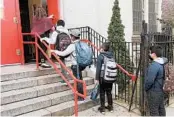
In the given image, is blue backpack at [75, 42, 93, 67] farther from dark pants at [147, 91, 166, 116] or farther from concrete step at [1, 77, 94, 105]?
dark pants at [147, 91, 166, 116]

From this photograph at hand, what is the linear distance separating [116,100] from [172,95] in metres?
1.69

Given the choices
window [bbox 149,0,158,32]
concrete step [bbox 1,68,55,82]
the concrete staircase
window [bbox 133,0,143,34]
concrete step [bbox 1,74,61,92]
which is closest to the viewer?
the concrete staircase

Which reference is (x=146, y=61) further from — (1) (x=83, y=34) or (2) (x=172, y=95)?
(1) (x=83, y=34)

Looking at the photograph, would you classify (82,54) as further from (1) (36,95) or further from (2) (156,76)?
(2) (156,76)

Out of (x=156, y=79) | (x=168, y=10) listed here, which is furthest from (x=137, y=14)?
(x=156, y=79)

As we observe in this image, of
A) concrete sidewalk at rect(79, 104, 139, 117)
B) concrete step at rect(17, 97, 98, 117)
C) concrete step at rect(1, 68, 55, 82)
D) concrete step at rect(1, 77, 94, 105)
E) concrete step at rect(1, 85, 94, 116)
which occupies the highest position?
concrete step at rect(1, 68, 55, 82)

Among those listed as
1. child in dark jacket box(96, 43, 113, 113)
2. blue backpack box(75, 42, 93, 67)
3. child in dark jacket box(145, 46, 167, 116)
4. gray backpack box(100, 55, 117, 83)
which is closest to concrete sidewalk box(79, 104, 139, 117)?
child in dark jacket box(96, 43, 113, 113)

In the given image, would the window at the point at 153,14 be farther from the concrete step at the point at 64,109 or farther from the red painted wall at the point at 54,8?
the concrete step at the point at 64,109

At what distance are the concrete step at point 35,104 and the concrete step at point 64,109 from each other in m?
0.10

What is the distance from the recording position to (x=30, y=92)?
5.89 meters

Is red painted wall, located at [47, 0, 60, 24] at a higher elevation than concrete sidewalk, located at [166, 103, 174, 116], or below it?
higher

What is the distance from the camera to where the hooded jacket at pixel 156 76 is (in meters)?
5.13

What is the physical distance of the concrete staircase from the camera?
18.1 ft

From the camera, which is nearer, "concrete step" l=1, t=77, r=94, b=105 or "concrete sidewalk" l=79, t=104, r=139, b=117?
"concrete step" l=1, t=77, r=94, b=105
